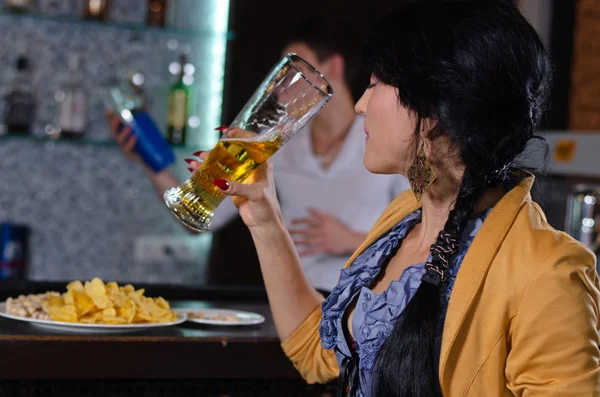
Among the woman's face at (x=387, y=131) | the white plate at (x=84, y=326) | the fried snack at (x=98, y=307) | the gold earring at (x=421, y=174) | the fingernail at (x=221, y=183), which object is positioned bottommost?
the white plate at (x=84, y=326)

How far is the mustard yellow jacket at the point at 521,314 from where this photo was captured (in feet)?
3.19

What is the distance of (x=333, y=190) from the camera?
Result: 8.33ft

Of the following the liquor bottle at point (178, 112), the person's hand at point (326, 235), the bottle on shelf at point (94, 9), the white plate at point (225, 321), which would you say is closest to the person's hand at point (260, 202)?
the white plate at point (225, 321)

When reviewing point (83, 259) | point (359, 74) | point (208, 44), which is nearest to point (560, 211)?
point (359, 74)

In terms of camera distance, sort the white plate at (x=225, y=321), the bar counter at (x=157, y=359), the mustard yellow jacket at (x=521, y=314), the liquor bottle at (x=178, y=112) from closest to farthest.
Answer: the mustard yellow jacket at (x=521, y=314) → the bar counter at (x=157, y=359) → the white plate at (x=225, y=321) → the liquor bottle at (x=178, y=112)

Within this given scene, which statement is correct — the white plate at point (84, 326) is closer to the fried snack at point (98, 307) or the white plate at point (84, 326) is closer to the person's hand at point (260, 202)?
the fried snack at point (98, 307)

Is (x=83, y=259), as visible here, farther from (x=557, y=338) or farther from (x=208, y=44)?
(x=557, y=338)

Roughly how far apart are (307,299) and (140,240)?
1763mm

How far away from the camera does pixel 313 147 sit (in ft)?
8.64

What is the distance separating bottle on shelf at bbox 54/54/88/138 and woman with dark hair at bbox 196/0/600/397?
1846 millimetres

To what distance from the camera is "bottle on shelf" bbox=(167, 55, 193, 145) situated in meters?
3.04

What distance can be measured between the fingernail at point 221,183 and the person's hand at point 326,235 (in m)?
1.18

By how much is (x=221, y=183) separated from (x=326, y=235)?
1.21m

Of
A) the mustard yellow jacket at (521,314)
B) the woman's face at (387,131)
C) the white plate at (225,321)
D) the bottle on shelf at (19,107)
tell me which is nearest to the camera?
the mustard yellow jacket at (521,314)
